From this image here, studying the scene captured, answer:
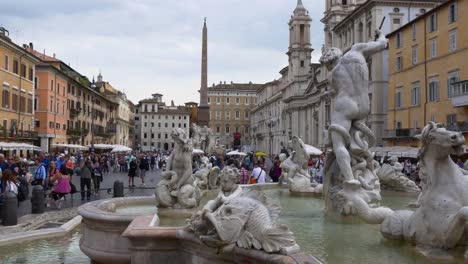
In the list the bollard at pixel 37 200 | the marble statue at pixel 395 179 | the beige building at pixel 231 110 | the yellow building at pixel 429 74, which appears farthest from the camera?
the beige building at pixel 231 110

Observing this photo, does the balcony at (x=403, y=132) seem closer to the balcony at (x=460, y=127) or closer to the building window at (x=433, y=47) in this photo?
the balcony at (x=460, y=127)

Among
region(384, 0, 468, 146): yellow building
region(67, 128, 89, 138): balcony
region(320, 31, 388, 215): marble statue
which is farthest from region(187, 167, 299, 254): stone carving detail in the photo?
region(67, 128, 89, 138): balcony

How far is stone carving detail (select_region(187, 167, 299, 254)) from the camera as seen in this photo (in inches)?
137

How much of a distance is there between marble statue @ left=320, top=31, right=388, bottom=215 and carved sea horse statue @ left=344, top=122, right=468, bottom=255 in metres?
2.19

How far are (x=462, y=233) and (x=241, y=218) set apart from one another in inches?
64.8

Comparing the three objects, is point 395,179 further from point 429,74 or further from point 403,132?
point 403,132

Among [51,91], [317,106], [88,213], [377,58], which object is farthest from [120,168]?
[317,106]

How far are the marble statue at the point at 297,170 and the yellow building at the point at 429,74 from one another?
22957 millimetres

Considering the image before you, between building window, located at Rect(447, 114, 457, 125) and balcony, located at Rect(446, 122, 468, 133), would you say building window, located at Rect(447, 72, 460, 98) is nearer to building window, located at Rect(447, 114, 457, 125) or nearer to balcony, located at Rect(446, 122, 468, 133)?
building window, located at Rect(447, 114, 457, 125)

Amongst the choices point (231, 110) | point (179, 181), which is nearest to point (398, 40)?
point (179, 181)

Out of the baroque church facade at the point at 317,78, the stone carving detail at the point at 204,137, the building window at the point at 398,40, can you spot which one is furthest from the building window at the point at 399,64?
the stone carving detail at the point at 204,137

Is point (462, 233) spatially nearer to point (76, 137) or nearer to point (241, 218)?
point (241, 218)

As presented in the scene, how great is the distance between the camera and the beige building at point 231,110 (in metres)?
130

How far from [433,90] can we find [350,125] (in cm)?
3174
